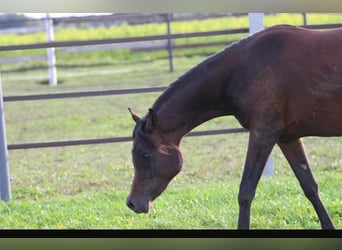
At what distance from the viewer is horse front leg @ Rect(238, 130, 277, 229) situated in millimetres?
3643

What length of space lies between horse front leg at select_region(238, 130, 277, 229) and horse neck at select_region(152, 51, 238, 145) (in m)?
0.25

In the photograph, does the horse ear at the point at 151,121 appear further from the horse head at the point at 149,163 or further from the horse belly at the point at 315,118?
the horse belly at the point at 315,118

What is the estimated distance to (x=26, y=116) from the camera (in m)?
8.23

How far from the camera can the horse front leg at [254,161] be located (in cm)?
364

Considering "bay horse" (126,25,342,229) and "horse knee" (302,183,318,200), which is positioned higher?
"bay horse" (126,25,342,229)

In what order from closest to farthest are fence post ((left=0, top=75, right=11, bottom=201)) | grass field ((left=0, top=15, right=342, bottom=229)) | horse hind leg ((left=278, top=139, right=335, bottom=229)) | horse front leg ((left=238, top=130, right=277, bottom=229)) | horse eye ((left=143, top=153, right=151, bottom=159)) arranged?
1. horse front leg ((left=238, top=130, right=277, bottom=229))
2. horse eye ((left=143, top=153, right=151, bottom=159))
3. horse hind leg ((left=278, top=139, right=335, bottom=229))
4. grass field ((left=0, top=15, right=342, bottom=229))
5. fence post ((left=0, top=75, right=11, bottom=201))

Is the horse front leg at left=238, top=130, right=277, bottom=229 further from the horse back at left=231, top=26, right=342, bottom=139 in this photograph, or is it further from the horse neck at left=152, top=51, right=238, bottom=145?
the horse neck at left=152, top=51, right=238, bottom=145

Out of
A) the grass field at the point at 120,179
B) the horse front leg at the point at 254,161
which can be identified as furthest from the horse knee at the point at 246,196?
the grass field at the point at 120,179

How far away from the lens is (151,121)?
3686 mm

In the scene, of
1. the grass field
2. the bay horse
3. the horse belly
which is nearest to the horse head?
the bay horse

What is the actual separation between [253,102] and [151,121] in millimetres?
514

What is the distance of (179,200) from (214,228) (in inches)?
24.2

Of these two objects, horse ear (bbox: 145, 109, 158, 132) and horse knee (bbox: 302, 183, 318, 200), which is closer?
horse ear (bbox: 145, 109, 158, 132)

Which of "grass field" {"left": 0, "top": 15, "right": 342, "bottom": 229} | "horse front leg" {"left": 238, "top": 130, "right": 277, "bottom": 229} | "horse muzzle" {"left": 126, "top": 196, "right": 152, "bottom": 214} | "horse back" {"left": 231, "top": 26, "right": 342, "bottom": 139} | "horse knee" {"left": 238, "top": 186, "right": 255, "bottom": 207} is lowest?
"grass field" {"left": 0, "top": 15, "right": 342, "bottom": 229}
